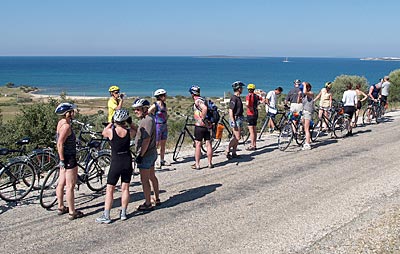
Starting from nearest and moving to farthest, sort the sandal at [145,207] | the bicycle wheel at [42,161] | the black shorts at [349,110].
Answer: the sandal at [145,207], the bicycle wheel at [42,161], the black shorts at [349,110]

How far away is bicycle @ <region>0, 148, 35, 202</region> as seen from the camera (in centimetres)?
767

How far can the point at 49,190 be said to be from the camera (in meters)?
8.14

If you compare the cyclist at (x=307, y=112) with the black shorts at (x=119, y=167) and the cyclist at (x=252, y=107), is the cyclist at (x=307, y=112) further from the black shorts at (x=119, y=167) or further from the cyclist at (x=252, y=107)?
the black shorts at (x=119, y=167)

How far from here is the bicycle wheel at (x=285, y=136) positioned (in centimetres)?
1241

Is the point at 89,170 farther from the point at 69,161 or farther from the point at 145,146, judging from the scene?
the point at 145,146

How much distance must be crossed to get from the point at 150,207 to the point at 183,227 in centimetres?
93

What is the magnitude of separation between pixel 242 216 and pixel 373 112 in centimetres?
1291

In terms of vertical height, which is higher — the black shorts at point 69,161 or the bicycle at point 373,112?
the black shorts at point 69,161

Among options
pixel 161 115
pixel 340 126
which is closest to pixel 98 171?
pixel 161 115

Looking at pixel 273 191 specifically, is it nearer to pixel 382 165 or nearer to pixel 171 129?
pixel 382 165

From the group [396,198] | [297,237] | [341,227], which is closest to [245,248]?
[297,237]

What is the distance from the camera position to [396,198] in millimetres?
7867

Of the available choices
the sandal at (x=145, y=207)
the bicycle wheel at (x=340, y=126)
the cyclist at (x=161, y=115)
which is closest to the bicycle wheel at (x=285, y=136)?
the bicycle wheel at (x=340, y=126)

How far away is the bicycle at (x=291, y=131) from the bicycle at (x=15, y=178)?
268 inches
